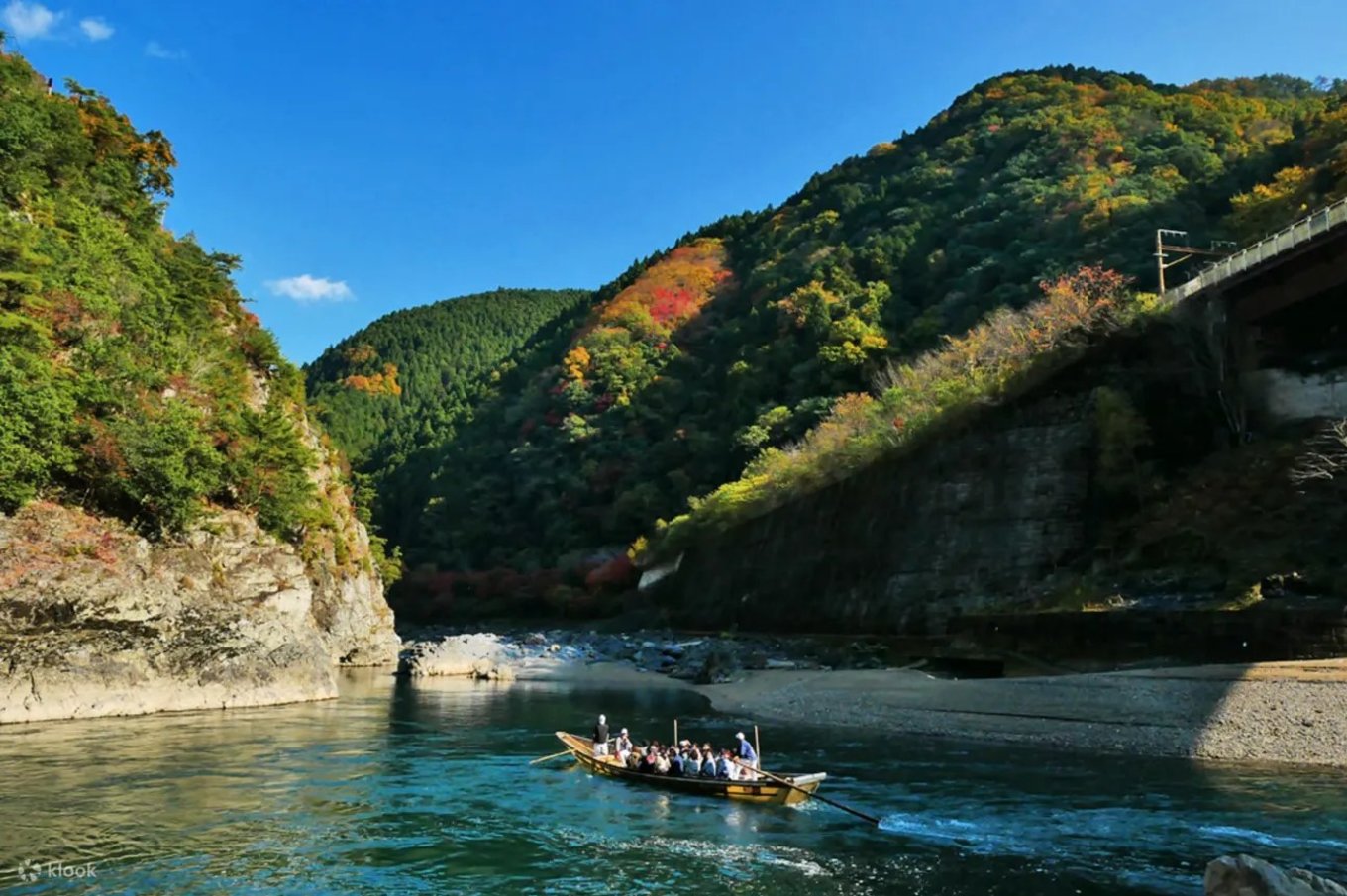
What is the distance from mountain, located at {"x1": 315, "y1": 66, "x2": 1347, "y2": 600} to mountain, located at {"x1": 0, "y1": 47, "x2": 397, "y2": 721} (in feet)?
148

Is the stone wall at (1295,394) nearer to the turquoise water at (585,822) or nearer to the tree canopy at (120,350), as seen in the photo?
the turquoise water at (585,822)

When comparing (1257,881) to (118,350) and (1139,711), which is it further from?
(118,350)

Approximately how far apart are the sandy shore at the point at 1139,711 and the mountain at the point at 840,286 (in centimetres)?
3752

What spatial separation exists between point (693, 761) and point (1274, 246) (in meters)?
34.7

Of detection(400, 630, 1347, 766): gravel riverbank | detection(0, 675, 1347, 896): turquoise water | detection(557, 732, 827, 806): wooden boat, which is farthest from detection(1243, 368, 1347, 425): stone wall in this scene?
detection(557, 732, 827, 806): wooden boat

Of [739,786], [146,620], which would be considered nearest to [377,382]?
[146,620]

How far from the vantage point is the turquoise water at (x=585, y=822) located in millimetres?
13531

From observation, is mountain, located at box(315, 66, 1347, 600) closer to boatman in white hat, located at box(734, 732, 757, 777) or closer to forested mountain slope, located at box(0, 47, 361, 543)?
forested mountain slope, located at box(0, 47, 361, 543)

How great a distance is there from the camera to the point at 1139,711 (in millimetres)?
25141

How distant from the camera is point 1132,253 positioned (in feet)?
208

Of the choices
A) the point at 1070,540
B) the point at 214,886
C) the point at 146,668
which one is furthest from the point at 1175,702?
the point at 146,668

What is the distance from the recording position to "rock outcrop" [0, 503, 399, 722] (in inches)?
1036

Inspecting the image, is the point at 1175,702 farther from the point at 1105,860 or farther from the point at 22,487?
the point at 22,487

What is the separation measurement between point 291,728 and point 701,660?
26314mm
